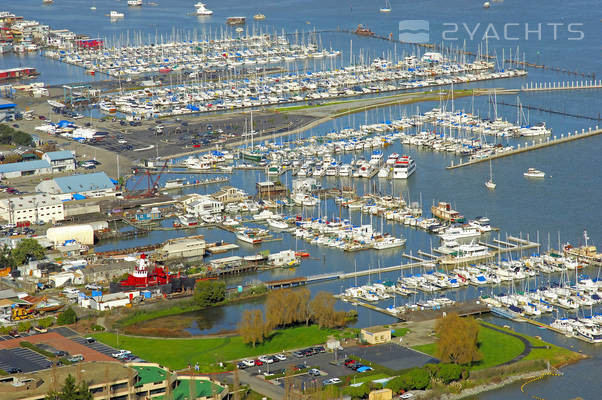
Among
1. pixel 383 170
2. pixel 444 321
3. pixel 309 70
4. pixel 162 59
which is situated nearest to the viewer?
pixel 444 321

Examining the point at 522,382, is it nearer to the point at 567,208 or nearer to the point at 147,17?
the point at 567,208

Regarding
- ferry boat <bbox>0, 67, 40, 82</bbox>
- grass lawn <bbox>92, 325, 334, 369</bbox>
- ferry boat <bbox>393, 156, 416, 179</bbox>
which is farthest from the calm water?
grass lawn <bbox>92, 325, 334, 369</bbox>

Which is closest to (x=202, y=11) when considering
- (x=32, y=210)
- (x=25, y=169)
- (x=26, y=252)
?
(x=25, y=169)

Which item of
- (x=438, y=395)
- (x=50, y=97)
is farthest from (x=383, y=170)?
(x=50, y=97)

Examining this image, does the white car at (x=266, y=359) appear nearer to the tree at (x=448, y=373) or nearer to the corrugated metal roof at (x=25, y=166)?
the tree at (x=448, y=373)

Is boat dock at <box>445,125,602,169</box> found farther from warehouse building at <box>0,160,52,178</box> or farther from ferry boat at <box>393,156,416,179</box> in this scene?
warehouse building at <box>0,160,52,178</box>
